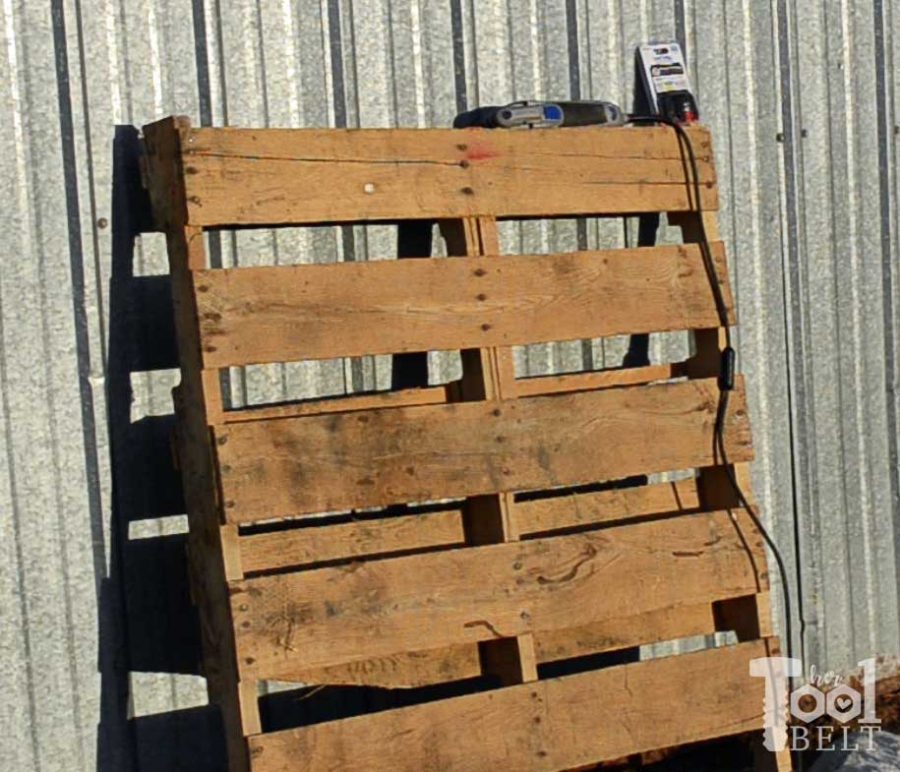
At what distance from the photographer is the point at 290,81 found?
4355 mm

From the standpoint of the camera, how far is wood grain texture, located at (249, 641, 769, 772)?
3863 millimetres

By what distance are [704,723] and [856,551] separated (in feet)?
4.93

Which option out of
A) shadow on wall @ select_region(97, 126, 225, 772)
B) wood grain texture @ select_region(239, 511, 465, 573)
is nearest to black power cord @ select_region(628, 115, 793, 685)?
wood grain texture @ select_region(239, 511, 465, 573)

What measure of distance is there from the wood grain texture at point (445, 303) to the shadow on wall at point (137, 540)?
37 centimetres

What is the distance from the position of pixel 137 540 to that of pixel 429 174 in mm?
1316

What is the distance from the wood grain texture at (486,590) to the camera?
3.84 m

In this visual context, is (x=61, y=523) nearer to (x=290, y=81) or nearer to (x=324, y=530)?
(x=324, y=530)

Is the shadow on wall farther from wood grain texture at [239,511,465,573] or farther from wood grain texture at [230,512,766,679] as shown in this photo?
wood grain texture at [230,512,766,679]

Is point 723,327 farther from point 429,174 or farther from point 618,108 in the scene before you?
point 429,174

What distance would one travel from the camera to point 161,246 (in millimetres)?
4168

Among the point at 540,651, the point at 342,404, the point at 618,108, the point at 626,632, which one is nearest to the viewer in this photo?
the point at 342,404

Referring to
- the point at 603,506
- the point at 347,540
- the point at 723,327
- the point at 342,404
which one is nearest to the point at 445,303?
the point at 342,404

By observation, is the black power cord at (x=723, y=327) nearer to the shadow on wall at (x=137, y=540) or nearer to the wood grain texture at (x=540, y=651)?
the wood grain texture at (x=540, y=651)

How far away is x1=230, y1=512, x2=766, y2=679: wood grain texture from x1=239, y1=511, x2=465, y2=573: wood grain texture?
0.44 ft
